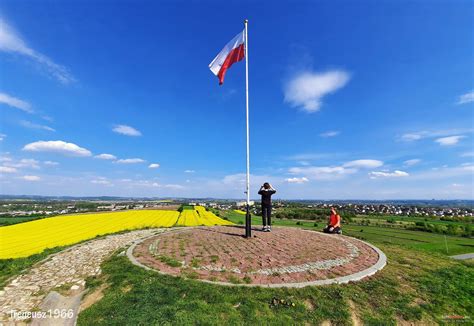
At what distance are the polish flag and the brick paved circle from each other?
27.5 feet

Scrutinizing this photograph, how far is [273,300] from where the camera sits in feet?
16.8

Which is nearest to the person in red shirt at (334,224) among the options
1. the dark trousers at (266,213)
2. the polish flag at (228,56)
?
the dark trousers at (266,213)

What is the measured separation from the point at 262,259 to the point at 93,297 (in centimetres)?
509

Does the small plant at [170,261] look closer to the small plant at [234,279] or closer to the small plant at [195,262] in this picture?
the small plant at [195,262]

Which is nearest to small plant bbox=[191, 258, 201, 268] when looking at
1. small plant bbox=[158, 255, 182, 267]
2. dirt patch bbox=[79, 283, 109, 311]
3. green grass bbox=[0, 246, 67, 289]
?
small plant bbox=[158, 255, 182, 267]

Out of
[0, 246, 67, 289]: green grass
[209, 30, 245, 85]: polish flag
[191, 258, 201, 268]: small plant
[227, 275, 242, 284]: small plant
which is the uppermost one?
[209, 30, 245, 85]: polish flag

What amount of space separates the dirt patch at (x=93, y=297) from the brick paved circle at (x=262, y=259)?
1433 mm

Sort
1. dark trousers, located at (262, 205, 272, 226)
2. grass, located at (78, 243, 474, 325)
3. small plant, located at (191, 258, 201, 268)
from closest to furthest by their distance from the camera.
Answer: grass, located at (78, 243, 474, 325) → small plant, located at (191, 258, 201, 268) → dark trousers, located at (262, 205, 272, 226)

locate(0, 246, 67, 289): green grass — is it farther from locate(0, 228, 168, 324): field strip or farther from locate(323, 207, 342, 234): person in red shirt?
locate(323, 207, 342, 234): person in red shirt

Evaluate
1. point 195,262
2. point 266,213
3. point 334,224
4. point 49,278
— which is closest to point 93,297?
point 49,278

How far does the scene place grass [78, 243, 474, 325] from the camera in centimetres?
462

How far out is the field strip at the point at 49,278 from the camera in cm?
570

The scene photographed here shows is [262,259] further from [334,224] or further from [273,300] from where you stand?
[334,224]

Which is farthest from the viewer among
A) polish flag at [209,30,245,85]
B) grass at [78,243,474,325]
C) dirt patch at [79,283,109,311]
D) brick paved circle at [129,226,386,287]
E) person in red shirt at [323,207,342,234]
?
person in red shirt at [323,207,342,234]
